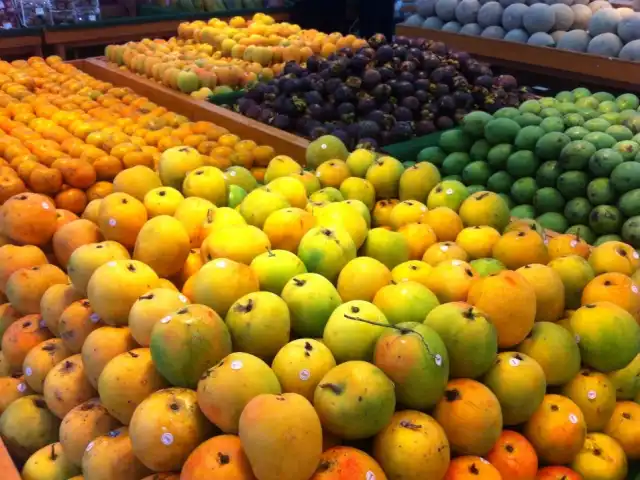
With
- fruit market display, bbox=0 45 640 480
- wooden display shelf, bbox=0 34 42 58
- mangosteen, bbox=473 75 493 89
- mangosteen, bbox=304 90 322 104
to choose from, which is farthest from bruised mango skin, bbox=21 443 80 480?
wooden display shelf, bbox=0 34 42 58

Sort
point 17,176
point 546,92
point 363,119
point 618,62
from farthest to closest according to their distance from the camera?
1. point 546,92
2. point 618,62
3. point 363,119
4. point 17,176

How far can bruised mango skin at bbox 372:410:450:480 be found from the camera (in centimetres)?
122

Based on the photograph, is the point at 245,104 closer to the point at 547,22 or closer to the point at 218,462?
the point at 218,462

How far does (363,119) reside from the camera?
11.9 ft

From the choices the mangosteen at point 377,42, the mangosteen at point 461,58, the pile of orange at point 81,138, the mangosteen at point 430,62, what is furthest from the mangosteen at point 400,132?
the mangosteen at point 377,42

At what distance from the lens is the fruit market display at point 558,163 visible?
2.85m

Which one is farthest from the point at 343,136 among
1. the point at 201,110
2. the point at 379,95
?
the point at 201,110

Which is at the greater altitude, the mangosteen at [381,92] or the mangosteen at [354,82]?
the mangosteen at [354,82]

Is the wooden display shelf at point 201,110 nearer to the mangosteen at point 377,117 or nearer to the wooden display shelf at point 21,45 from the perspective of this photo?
the mangosteen at point 377,117

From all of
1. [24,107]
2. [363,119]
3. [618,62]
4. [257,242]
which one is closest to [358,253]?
[257,242]

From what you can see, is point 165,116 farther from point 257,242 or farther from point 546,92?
point 546,92

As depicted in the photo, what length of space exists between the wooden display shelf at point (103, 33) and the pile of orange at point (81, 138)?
8.07ft

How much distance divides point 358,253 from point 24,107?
2.43m

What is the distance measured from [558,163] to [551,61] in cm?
279
